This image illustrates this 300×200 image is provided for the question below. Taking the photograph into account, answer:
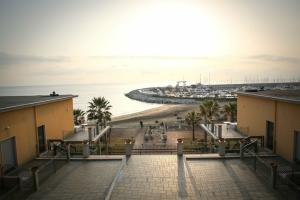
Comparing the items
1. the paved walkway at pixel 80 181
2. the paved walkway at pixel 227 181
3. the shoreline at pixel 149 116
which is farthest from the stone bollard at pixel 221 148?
the shoreline at pixel 149 116

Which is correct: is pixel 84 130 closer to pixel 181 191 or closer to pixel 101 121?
pixel 101 121

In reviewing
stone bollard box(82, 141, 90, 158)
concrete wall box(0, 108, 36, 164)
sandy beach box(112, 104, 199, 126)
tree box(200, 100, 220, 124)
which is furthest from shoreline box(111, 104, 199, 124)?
concrete wall box(0, 108, 36, 164)

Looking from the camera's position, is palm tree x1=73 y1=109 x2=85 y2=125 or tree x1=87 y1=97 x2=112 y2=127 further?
palm tree x1=73 y1=109 x2=85 y2=125

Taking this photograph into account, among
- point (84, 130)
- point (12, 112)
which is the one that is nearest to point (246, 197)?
point (12, 112)

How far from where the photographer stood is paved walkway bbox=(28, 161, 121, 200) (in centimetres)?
1201

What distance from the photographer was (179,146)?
56.5ft

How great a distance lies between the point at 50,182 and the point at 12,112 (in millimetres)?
4647

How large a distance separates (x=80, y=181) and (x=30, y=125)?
18.9 ft

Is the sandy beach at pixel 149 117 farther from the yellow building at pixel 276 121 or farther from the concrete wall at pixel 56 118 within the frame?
the yellow building at pixel 276 121

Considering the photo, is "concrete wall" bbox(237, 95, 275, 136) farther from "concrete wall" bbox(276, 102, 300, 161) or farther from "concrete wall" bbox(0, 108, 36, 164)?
"concrete wall" bbox(0, 108, 36, 164)

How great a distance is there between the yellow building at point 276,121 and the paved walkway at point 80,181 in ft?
33.9

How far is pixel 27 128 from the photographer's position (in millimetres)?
16359

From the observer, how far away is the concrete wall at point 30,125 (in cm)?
1455

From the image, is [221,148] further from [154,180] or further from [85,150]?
[85,150]
